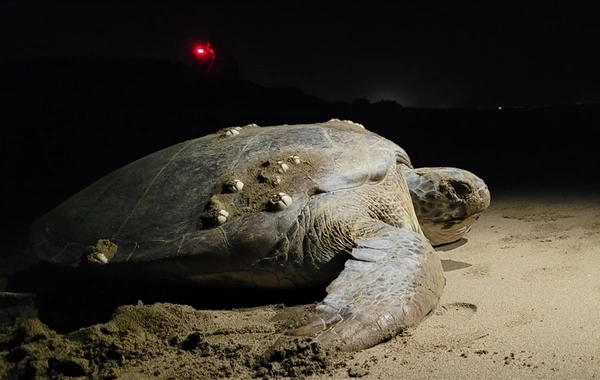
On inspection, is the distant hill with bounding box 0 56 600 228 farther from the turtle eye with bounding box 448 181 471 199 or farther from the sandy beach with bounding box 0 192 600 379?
the sandy beach with bounding box 0 192 600 379

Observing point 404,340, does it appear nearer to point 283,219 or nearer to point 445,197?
point 283,219

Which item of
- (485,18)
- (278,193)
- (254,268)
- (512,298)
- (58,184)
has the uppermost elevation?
(485,18)

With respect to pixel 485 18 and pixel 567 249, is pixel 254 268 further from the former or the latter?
pixel 485 18

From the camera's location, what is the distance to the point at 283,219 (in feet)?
7.56

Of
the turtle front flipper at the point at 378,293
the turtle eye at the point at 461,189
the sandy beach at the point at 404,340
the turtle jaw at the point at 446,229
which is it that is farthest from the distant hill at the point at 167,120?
the turtle front flipper at the point at 378,293

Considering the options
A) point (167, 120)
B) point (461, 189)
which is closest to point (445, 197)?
point (461, 189)

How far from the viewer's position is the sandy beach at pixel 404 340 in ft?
4.54

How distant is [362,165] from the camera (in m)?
2.53

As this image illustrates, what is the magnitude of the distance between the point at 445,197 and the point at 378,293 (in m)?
1.30

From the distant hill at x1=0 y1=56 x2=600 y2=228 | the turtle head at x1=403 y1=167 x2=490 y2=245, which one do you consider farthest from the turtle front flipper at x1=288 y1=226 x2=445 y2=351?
the distant hill at x1=0 y1=56 x2=600 y2=228

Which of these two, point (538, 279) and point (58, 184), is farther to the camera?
point (58, 184)

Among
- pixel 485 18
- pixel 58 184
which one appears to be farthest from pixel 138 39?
pixel 485 18

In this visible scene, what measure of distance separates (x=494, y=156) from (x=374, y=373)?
5.23m

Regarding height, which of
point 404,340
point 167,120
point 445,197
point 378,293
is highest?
point 167,120
